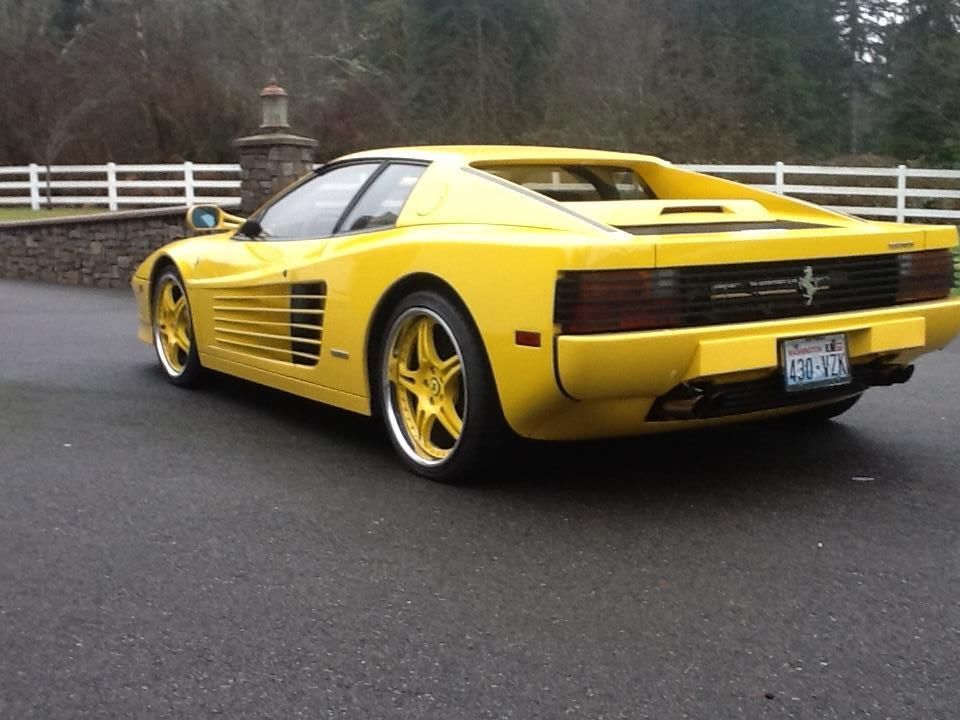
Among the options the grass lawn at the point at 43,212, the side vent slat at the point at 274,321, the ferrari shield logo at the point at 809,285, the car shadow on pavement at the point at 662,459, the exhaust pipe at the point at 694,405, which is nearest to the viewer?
the exhaust pipe at the point at 694,405

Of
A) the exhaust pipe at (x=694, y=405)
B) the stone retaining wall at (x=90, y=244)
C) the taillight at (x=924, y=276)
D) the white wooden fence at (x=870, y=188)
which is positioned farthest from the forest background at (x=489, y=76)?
the exhaust pipe at (x=694, y=405)

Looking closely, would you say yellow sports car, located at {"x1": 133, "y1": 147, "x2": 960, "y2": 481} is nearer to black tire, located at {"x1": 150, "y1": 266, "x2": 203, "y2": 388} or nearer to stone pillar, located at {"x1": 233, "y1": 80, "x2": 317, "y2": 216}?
black tire, located at {"x1": 150, "y1": 266, "x2": 203, "y2": 388}

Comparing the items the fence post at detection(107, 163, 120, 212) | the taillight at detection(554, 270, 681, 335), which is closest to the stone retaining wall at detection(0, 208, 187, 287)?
the fence post at detection(107, 163, 120, 212)

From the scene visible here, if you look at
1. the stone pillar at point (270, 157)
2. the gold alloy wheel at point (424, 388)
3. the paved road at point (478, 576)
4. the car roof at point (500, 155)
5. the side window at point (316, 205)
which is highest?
the stone pillar at point (270, 157)

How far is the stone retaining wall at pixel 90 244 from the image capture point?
15.7 m

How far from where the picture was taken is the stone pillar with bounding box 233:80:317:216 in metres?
14.3

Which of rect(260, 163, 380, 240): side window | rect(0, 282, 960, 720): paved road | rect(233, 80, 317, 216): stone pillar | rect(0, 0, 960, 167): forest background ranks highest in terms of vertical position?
rect(0, 0, 960, 167): forest background

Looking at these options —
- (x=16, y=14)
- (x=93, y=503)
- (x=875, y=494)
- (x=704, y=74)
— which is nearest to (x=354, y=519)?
(x=93, y=503)

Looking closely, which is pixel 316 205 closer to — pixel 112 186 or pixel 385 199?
pixel 385 199

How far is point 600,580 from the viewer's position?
3.34m

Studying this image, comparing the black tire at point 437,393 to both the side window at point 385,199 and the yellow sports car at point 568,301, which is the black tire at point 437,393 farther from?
the side window at point 385,199

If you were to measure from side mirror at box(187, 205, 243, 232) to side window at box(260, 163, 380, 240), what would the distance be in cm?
64

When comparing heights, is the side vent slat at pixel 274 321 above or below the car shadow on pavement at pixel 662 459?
above

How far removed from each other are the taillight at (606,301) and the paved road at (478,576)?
2.15 ft
